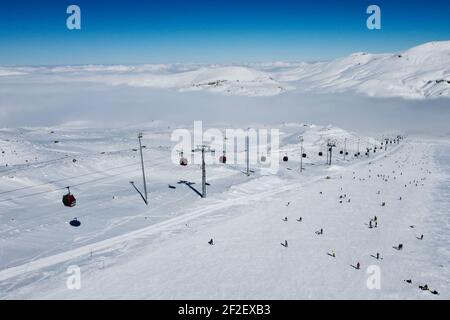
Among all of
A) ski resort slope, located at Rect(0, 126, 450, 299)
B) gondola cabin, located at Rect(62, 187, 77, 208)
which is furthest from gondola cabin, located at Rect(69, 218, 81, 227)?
gondola cabin, located at Rect(62, 187, 77, 208)

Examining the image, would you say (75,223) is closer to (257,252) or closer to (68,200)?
(68,200)

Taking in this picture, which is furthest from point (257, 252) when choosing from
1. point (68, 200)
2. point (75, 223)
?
point (68, 200)

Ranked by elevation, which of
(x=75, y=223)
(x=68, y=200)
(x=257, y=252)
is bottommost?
(x=257, y=252)

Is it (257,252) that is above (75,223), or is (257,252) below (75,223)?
below

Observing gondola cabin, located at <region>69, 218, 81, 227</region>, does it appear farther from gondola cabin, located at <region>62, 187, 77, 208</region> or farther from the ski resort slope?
gondola cabin, located at <region>62, 187, 77, 208</region>

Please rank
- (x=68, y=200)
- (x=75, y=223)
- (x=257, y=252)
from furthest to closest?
(x=68, y=200) → (x=75, y=223) → (x=257, y=252)

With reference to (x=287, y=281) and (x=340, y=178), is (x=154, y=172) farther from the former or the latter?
(x=287, y=281)

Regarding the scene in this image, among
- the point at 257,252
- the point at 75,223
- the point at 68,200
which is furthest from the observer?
the point at 68,200
